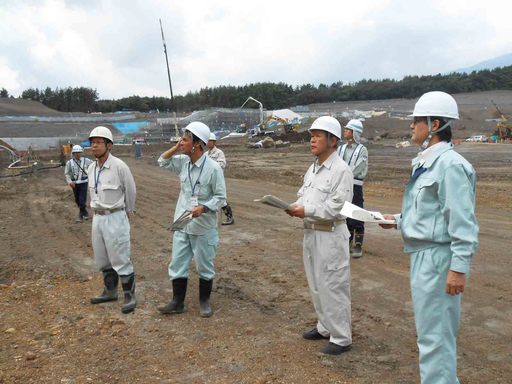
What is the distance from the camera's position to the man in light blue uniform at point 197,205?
5273mm

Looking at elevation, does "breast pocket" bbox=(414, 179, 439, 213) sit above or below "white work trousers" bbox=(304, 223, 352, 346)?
above

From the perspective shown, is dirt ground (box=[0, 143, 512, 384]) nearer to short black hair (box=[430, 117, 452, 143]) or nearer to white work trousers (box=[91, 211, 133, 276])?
white work trousers (box=[91, 211, 133, 276])

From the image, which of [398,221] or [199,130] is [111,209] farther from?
[398,221]

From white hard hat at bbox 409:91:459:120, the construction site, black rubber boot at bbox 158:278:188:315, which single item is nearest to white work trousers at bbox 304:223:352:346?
the construction site

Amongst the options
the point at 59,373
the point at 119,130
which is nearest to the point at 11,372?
the point at 59,373

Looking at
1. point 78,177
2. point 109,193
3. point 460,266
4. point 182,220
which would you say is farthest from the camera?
point 78,177

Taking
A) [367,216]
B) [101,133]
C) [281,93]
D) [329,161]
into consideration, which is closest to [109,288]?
[101,133]

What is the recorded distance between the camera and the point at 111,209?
222 inches

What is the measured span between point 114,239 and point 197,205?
3.71 feet

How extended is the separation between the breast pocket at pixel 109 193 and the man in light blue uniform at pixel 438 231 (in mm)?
3594

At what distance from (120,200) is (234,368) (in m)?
2.49

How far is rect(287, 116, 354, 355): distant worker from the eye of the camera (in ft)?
14.1

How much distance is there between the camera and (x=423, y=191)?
3109mm

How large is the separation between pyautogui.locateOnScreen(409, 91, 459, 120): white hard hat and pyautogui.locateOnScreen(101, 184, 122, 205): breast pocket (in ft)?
12.2
